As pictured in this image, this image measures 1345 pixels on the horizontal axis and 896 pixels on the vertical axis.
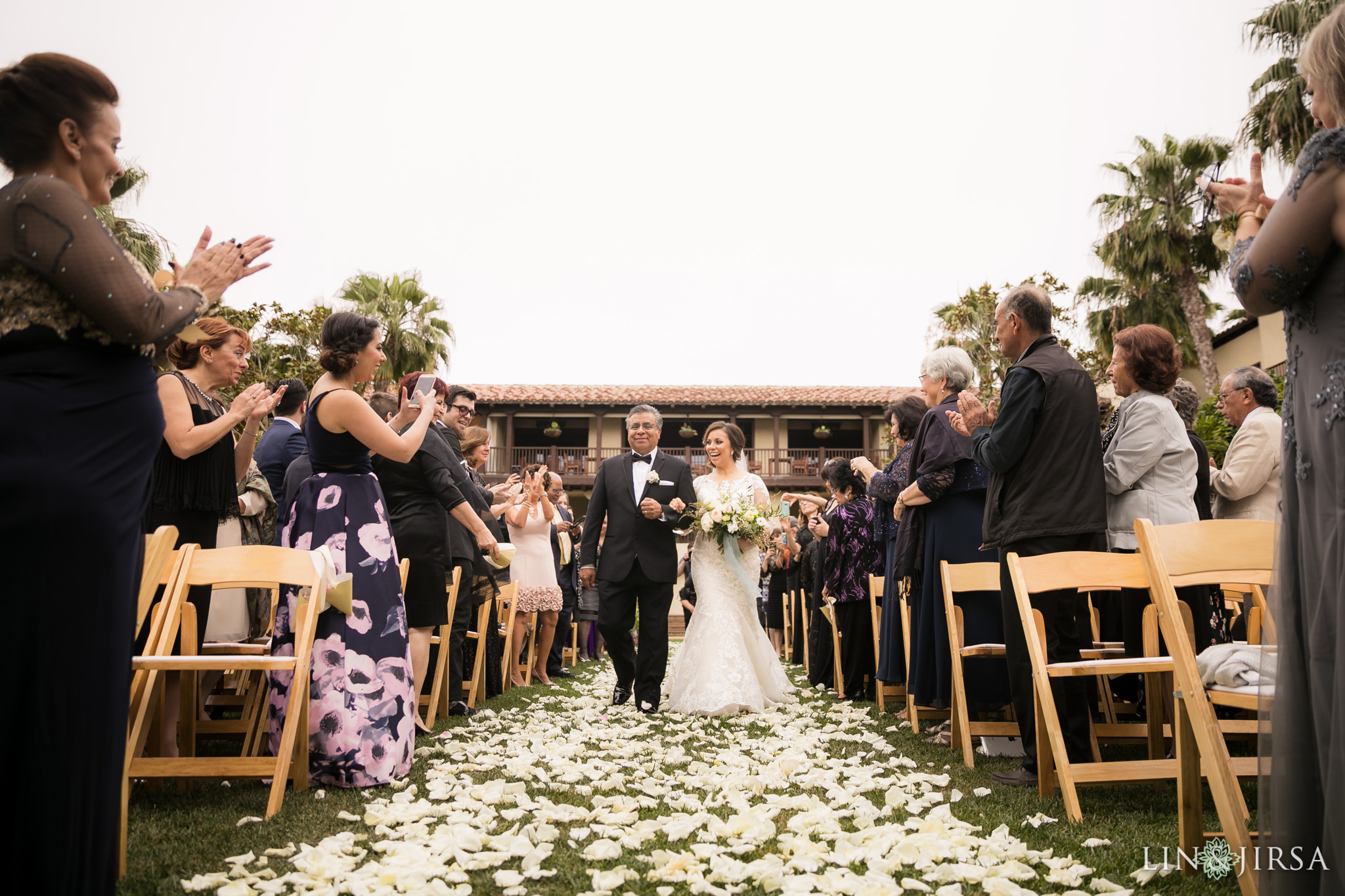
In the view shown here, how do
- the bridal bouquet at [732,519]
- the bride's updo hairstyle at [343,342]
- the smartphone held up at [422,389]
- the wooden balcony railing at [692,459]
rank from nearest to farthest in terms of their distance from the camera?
the bride's updo hairstyle at [343,342], the smartphone held up at [422,389], the bridal bouquet at [732,519], the wooden balcony railing at [692,459]

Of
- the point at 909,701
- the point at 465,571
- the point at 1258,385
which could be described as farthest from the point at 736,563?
the point at 1258,385

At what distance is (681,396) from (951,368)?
31864 mm

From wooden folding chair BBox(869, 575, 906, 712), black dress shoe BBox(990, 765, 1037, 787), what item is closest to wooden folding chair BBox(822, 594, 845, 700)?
wooden folding chair BBox(869, 575, 906, 712)

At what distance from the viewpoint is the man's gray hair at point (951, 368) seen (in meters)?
6.11

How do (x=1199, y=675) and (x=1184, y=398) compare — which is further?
(x=1184, y=398)

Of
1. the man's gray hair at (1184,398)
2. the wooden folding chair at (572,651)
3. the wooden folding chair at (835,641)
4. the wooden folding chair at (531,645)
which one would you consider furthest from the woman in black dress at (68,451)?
the wooden folding chair at (572,651)

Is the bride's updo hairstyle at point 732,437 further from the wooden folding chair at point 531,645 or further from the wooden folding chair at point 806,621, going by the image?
the wooden folding chair at point 806,621

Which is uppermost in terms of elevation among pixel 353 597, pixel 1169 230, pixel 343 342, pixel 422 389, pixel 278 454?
pixel 1169 230

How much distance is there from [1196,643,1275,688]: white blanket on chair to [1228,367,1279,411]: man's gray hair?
12.1ft

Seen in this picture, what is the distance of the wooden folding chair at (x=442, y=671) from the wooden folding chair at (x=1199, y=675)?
428 cm

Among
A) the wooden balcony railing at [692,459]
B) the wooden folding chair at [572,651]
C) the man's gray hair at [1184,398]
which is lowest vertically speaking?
the wooden folding chair at [572,651]

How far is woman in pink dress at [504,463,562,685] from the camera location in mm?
10172

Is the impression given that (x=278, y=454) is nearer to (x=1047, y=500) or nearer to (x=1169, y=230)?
(x=1047, y=500)

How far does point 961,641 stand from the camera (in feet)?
17.0
